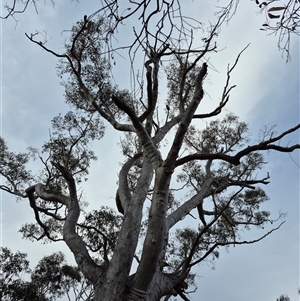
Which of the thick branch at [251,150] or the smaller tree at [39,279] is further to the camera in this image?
the smaller tree at [39,279]

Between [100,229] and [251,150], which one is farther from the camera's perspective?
[100,229]

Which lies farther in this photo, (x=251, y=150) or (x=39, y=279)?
(x=39, y=279)

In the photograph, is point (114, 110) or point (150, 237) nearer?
point (150, 237)

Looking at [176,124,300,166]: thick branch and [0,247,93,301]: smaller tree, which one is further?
[0,247,93,301]: smaller tree

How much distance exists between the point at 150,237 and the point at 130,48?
5.36ft

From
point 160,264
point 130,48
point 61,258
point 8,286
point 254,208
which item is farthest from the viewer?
point 61,258

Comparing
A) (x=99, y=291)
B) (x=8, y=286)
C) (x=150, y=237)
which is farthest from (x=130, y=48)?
(x=8, y=286)

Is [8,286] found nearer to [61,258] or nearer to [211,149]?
[61,258]

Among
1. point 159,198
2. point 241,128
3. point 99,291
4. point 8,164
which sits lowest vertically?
point 99,291

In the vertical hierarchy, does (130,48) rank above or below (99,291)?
above

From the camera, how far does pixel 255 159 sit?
7.41 meters

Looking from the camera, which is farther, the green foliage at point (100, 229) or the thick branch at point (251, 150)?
the green foliage at point (100, 229)

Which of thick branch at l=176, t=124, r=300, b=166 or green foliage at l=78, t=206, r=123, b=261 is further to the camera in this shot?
green foliage at l=78, t=206, r=123, b=261

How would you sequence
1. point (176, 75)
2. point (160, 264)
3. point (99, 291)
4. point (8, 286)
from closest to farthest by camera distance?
point (99, 291) → point (160, 264) → point (176, 75) → point (8, 286)
